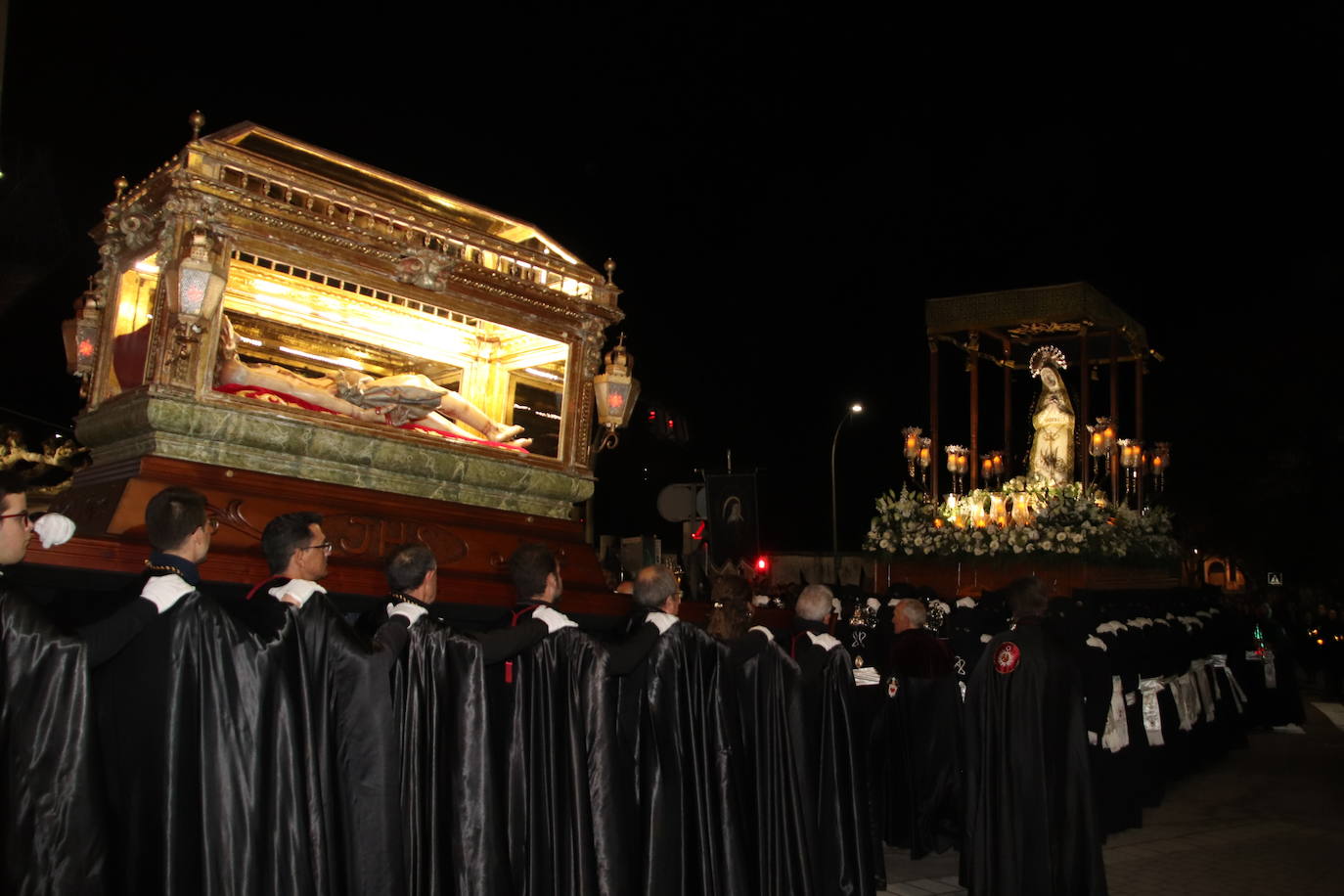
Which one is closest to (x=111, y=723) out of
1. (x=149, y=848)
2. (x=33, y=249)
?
(x=149, y=848)

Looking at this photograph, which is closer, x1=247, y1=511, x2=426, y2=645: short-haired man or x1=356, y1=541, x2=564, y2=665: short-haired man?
x1=247, y1=511, x2=426, y2=645: short-haired man

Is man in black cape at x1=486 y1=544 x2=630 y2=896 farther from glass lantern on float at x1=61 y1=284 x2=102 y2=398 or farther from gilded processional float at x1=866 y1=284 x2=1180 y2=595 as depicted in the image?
gilded processional float at x1=866 y1=284 x2=1180 y2=595

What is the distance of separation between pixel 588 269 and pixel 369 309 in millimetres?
1507

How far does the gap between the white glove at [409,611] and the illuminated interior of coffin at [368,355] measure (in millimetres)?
1581

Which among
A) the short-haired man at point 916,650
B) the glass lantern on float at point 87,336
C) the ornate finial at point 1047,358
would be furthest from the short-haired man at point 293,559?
the ornate finial at point 1047,358

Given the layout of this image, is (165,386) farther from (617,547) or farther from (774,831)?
(617,547)

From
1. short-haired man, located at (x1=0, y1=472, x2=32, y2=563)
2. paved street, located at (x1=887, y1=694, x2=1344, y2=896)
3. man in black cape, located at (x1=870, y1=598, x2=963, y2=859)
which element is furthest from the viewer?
man in black cape, located at (x1=870, y1=598, x2=963, y2=859)

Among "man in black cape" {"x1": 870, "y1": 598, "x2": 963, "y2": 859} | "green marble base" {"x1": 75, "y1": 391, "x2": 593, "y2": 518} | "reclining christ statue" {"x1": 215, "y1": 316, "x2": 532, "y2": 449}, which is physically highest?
"reclining christ statue" {"x1": 215, "y1": 316, "x2": 532, "y2": 449}

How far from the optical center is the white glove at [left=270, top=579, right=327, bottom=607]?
4.27 m

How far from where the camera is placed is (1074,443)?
17.2 meters

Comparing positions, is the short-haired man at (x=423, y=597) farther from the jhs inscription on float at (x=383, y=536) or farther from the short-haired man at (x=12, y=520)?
the short-haired man at (x=12, y=520)

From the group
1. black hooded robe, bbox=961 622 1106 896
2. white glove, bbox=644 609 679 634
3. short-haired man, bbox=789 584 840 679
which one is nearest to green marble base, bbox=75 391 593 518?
white glove, bbox=644 609 679 634

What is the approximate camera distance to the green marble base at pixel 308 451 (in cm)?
543

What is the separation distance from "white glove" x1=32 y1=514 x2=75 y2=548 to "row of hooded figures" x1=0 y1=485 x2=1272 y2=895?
0.04 ft
